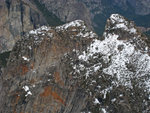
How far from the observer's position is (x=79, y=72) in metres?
51.4

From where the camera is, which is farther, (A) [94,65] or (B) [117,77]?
(A) [94,65]

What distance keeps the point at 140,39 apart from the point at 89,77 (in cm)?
1062

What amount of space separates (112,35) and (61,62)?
993 cm

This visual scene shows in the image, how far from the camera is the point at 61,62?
53.7 metres

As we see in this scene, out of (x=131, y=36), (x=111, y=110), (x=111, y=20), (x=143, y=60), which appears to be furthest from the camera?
(x=111, y=20)

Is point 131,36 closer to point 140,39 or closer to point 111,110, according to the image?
point 140,39

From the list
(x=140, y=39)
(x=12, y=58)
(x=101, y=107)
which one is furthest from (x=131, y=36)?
(x=12, y=58)

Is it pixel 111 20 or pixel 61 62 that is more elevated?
pixel 111 20

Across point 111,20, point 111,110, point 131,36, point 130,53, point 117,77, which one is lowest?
point 111,110

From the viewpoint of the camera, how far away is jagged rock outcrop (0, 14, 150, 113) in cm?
4725

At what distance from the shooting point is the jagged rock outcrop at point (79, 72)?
4725 centimetres

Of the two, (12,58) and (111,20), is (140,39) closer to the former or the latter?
(111,20)

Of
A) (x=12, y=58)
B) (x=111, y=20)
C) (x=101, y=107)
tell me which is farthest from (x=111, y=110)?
(x=12, y=58)

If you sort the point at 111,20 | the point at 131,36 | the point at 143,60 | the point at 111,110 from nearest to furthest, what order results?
the point at 111,110 → the point at 143,60 → the point at 131,36 → the point at 111,20
